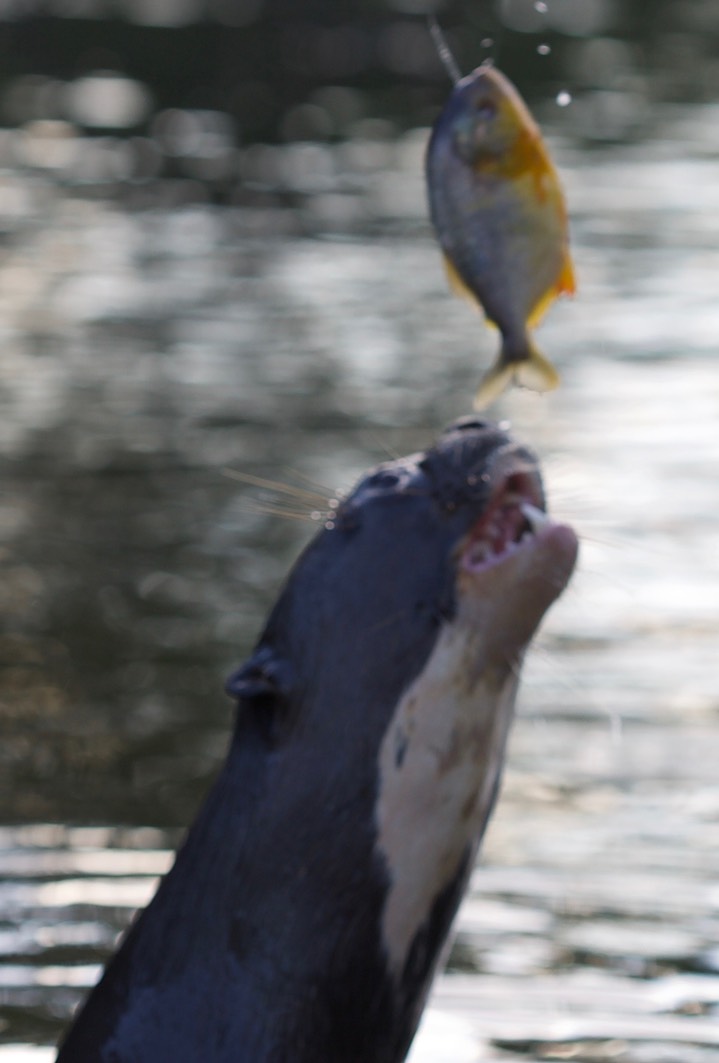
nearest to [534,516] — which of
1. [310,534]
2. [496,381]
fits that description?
[496,381]

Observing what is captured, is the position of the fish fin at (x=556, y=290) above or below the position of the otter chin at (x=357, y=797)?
above

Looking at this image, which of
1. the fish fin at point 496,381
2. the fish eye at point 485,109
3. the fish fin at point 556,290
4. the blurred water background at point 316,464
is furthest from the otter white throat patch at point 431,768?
the fish eye at point 485,109

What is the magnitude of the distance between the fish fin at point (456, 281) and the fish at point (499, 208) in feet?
0.04

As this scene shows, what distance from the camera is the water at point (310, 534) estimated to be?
602 centimetres

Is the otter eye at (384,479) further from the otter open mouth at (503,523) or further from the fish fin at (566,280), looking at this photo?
the fish fin at (566,280)

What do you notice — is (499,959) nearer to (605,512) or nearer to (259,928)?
(259,928)

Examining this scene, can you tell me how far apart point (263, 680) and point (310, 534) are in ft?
19.4

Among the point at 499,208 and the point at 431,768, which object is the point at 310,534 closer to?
the point at 499,208

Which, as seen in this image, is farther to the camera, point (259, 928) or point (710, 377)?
point (710, 377)

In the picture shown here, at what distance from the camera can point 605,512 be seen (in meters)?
9.72

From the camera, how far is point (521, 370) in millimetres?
4285

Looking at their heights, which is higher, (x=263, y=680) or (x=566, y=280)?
(x=566, y=280)

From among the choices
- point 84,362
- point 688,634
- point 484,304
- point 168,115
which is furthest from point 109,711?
point 168,115

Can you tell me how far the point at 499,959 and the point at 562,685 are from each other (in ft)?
7.27
